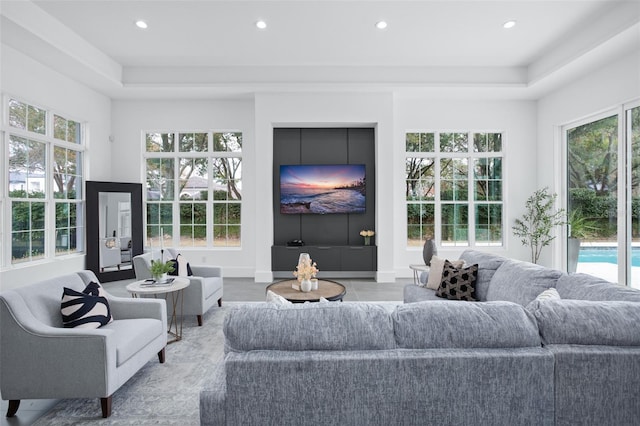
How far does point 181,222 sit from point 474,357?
240 inches

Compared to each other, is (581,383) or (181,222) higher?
(181,222)

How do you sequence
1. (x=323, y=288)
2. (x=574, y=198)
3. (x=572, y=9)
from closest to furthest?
(x=323, y=288)
(x=572, y=9)
(x=574, y=198)

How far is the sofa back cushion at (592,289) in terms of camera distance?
1.94 meters

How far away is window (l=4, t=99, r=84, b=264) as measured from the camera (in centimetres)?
446

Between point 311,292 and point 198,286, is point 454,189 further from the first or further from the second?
point 198,286

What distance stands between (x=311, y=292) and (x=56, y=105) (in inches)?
189

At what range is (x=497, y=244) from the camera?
6516 mm

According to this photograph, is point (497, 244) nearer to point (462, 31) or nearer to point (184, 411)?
point (462, 31)

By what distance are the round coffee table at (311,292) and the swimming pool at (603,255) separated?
13.5 feet

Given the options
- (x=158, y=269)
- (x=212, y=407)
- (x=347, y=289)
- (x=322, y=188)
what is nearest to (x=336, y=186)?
(x=322, y=188)

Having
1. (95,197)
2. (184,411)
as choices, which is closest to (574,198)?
(184,411)

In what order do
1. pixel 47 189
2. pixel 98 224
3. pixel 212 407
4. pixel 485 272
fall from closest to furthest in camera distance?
pixel 212 407, pixel 485 272, pixel 47 189, pixel 98 224

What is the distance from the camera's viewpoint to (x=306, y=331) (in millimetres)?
1454

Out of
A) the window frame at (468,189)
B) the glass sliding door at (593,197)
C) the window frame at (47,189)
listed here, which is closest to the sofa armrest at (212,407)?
the window frame at (47,189)
